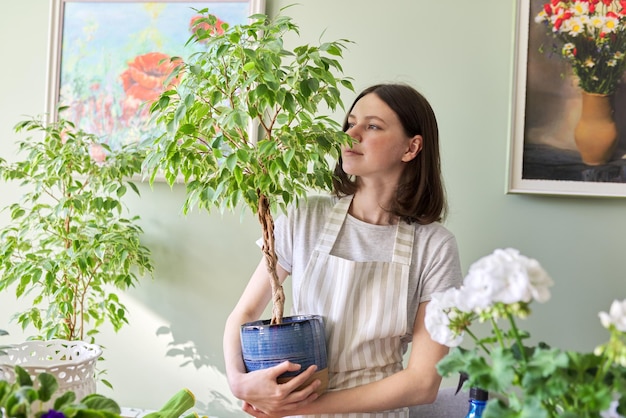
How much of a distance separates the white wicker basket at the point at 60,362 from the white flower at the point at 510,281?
31.8 inches

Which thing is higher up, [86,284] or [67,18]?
[67,18]

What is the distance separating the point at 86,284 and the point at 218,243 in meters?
0.42

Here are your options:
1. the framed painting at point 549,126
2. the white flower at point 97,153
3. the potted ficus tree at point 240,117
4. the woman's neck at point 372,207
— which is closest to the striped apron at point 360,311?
the woman's neck at point 372,207

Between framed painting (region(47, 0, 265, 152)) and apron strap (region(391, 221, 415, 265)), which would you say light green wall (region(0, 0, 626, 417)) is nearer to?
framed painting (region(47, 0, 265, 152))

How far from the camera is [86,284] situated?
2.07m

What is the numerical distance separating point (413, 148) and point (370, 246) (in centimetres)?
26

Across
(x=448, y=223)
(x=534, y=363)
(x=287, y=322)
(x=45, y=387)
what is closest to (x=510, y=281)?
(x=534, y=363)

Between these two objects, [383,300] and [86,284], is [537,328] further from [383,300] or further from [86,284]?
[86,284]

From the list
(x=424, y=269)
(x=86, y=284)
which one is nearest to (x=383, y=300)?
(x=424, y=269)

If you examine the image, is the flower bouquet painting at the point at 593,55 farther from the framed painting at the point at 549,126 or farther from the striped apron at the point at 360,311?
the striped apron at the point at 360,311

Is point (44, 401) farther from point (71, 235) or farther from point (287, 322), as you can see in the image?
point (71, 235)

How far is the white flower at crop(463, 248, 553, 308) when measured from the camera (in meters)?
0.64

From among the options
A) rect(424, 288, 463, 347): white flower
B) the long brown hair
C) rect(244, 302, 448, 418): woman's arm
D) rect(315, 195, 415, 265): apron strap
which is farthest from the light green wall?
rect(424, 288, 463, 347): white flower

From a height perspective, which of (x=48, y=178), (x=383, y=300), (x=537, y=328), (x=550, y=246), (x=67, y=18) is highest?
(x=67, y=18)
